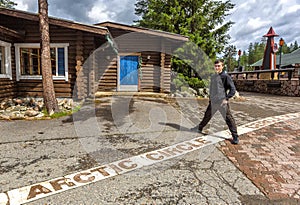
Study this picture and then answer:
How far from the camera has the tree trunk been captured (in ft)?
20.0

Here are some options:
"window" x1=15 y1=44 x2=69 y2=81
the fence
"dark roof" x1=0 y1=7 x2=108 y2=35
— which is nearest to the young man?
"dark roof" x1=0 y1=7 x2=108 y2=35

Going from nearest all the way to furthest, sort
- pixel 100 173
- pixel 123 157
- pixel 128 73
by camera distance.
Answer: pixel 100 173
pixel 123 157
pixel 128 73

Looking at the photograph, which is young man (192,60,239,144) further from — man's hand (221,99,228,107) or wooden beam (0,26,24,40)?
wooden beam (0,26,24,40)

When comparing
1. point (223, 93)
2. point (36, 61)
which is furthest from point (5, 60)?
point (223, 93)

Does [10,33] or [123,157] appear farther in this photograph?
[10,33]

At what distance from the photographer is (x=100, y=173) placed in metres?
2.76

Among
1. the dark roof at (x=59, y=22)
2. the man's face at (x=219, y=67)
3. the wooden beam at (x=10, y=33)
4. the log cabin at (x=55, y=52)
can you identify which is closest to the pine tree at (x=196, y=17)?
the log cabin at (x=55, y=52)

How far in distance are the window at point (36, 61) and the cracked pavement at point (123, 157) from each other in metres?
4.05

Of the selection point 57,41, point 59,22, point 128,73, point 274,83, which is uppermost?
point 59,22

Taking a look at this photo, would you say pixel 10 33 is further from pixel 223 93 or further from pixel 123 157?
pixel 223 93

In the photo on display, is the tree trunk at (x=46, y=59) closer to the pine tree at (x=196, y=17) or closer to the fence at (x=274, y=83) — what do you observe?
the pine tree at (x=196, y=17)

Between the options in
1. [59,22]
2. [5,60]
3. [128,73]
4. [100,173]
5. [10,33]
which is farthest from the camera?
[128,73]

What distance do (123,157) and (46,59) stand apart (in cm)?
461

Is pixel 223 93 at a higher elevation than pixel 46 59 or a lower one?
lower
